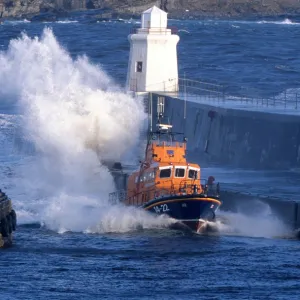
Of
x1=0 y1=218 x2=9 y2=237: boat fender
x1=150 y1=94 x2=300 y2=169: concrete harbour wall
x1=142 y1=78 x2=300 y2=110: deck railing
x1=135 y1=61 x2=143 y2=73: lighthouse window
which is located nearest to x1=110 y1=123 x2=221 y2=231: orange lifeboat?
x1=0 y1=218 x2=9 y2=237: boat fender

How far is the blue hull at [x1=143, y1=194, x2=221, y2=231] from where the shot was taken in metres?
26.9

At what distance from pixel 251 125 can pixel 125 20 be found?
84258mm

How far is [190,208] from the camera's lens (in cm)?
2698

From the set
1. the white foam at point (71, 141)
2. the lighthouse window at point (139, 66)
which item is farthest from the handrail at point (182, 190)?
the lighthouse window at point (139, 66)

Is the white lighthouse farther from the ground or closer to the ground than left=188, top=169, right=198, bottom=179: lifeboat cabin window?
farther from the ground

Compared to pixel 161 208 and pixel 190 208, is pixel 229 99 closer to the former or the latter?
pixel 161 208

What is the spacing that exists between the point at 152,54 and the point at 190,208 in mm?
15814

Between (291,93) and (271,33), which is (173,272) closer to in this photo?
(291,93)

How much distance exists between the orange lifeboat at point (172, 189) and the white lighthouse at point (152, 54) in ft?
42.2

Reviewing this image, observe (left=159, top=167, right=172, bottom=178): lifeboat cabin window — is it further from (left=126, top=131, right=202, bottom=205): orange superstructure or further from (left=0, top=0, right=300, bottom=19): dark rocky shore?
(left=0, top=0, right=300, bottom=19): dark rocky shore

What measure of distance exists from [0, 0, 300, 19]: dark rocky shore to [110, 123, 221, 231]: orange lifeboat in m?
98.4

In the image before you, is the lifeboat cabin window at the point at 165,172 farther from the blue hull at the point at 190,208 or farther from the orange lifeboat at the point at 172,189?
the blue hull at the point at 190,208

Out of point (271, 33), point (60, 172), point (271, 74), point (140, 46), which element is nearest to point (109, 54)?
point (271, 74)

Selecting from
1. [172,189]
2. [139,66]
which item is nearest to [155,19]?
[139,66]
